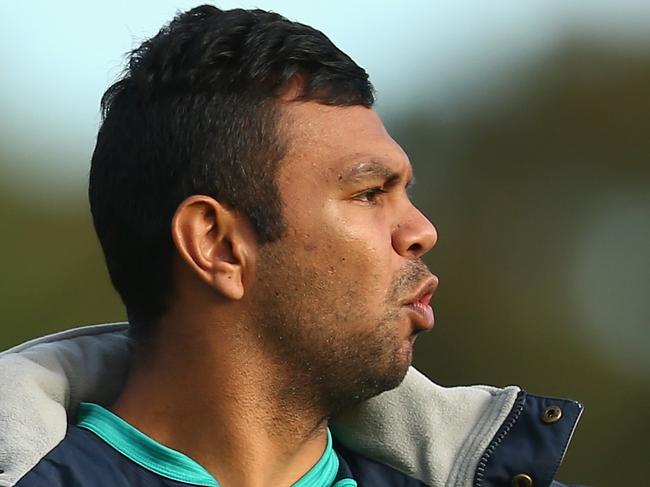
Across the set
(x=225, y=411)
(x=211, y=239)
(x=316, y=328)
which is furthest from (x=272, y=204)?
(x=225, y=411)

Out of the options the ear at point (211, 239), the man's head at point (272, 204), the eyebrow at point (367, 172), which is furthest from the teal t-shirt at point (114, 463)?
the eyebrow at point (367, 172)

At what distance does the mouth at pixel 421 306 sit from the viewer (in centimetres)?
246

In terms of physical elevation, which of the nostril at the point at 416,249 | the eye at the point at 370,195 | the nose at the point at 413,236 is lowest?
the nostril at the point at 416,249

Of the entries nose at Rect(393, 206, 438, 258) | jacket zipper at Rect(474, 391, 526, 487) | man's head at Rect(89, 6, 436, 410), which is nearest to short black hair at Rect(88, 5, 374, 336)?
man's head at Rect(89, 6, 436, 410)

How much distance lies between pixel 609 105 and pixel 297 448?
11828 millimetres

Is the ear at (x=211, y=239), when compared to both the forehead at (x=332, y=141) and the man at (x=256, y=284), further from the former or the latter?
the forehead at (x=332, y=141)

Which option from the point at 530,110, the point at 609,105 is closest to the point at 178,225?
the point at 609,105

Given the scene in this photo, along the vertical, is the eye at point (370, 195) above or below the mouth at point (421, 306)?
above

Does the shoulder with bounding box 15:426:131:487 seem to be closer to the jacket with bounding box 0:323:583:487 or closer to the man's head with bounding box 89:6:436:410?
the jacket with bounding box 0:323:583:487

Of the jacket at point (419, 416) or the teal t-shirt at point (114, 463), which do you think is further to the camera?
the jacket at point (419, 416)

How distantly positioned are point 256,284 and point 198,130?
0.99ft

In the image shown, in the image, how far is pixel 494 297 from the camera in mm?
12656

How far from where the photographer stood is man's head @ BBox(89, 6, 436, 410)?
2.41 meters

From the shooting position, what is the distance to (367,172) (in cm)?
245
